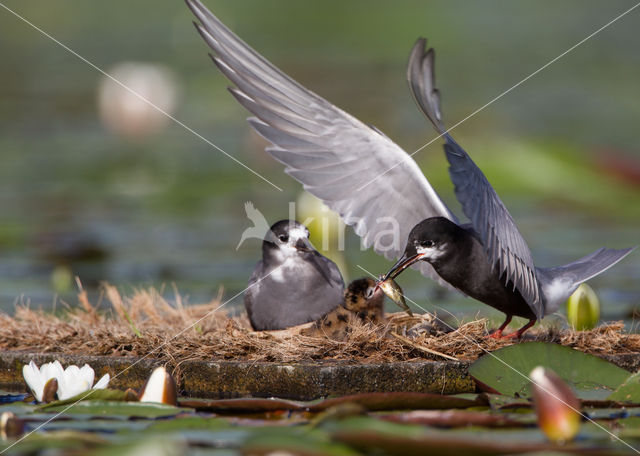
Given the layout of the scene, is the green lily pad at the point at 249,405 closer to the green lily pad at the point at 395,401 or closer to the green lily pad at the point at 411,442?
the green lily pad at the point at 395,401

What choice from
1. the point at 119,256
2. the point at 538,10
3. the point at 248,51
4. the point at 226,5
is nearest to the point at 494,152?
the point at 119,256

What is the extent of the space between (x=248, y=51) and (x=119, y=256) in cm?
563

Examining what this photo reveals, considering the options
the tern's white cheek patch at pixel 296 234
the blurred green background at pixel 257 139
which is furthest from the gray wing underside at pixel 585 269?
the blurred green background at pixel 257 139

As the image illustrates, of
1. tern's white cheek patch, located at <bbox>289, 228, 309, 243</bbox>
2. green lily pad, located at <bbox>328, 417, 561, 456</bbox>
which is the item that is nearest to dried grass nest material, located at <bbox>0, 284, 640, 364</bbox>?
tern's white cheek patch, located at <bbox>289, 228, 309, 243</bbox>

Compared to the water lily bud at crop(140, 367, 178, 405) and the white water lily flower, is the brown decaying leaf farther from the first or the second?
the white water lily flower

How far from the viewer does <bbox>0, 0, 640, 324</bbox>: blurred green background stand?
34.6 feet

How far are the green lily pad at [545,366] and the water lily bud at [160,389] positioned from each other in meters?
1.37

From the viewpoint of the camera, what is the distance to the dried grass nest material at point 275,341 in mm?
4926

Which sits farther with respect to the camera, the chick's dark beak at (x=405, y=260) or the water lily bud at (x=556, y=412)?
the chick's dark beak at (x=405, y=260)

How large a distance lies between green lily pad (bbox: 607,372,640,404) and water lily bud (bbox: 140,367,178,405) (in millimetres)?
1881

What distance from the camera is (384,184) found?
5523 millimetres

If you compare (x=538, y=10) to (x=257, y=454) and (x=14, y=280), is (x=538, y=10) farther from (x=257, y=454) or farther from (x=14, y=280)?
(x=257, y=454)

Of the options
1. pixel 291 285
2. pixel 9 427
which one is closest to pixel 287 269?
pixel 291 285

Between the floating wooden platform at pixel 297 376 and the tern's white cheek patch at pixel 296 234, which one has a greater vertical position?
the tern's white cheek patch at pixel 296 234
